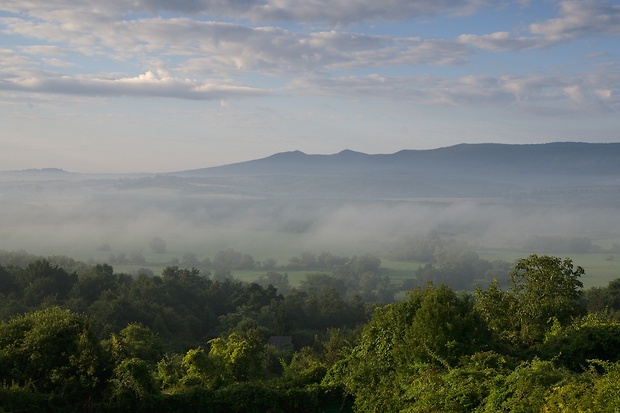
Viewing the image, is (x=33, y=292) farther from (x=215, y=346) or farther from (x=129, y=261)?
(x=129, y=261)

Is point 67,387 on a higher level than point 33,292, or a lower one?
higher

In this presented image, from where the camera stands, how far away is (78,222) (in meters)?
178

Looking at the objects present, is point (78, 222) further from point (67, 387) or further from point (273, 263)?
point (67, 387)

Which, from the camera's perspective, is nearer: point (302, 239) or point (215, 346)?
point (215, 346)

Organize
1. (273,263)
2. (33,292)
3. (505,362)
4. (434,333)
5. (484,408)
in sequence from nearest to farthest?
(484,408)
(505,362)
(434,333)
(33,292)
(273,263)

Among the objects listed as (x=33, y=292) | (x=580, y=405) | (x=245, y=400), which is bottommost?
(x=33, y=292)

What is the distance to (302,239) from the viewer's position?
185 m

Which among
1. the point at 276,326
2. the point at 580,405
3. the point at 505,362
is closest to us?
the point at 580,405

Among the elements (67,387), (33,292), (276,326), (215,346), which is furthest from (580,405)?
(33,292)

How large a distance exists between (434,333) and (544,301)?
325 inches

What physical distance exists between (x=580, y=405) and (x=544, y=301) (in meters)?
12.6

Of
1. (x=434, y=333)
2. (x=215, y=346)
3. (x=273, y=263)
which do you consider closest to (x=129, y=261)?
(x=273, y=263)

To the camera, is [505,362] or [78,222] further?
[78,222]

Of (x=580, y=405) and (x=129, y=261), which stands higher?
(x=580, y=405)
